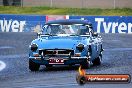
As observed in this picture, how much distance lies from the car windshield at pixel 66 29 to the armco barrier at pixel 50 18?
23.5 metres

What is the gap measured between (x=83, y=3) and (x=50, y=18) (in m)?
20.5

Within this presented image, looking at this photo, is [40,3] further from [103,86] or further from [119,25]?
[103,86]

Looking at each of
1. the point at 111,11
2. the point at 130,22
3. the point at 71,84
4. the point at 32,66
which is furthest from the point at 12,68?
the point at 111,11

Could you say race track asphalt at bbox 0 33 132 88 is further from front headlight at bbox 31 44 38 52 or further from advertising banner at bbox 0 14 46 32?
advertising banner at bbox 0 14 46 32

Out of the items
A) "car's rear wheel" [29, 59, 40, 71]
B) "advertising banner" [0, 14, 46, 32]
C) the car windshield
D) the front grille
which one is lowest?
"advertising banner" [0, 14, 46, 32]

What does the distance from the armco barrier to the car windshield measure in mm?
23479

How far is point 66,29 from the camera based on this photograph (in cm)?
1695

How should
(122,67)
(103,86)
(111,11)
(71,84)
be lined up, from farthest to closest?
(111,11), (122,67), (71,84), (103,86)

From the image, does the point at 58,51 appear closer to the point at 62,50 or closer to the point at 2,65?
the point at 62,50

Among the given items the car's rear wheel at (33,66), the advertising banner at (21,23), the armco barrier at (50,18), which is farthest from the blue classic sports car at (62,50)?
the advertising banner at (21,23)

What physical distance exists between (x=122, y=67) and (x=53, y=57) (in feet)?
7.29

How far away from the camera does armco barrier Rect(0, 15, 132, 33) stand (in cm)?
4069

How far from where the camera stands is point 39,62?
1563 centimetres

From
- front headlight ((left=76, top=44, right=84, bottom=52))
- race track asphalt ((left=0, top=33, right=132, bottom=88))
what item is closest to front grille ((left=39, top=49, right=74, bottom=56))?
front headlight ((left=76, top=44, right=84, bottom=52))
